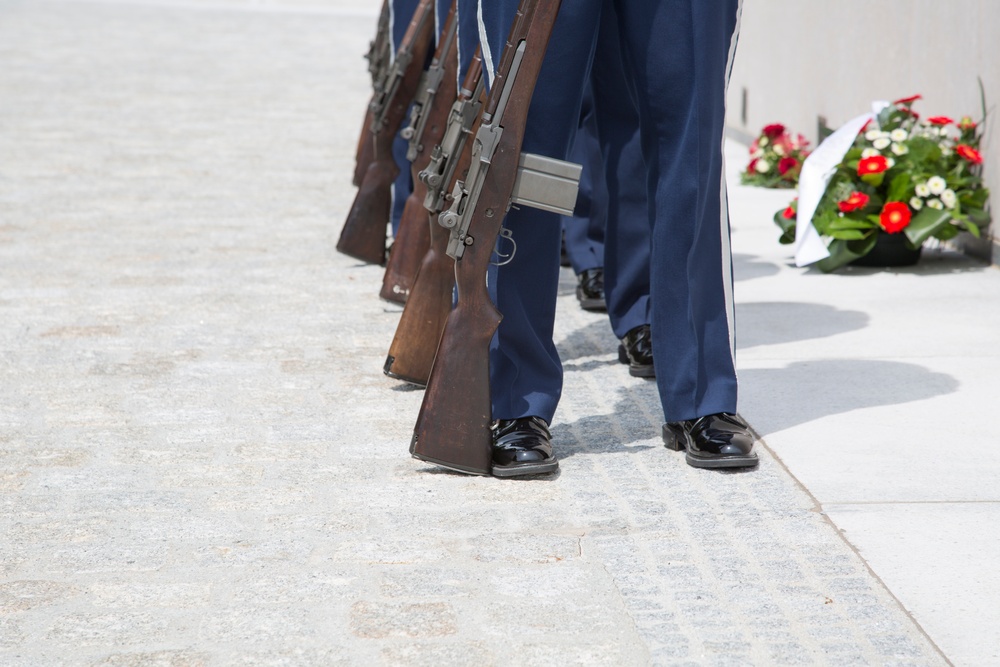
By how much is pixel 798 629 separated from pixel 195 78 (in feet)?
40.8

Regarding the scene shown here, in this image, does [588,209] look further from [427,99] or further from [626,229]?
[626,229]

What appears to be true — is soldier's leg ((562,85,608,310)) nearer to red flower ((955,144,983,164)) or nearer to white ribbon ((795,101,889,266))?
white ribbon ((795,101,889,266))

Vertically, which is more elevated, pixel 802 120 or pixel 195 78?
pixel 802 120

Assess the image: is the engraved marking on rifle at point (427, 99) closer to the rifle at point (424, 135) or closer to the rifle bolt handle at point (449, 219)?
the rifle at point (424, 135)

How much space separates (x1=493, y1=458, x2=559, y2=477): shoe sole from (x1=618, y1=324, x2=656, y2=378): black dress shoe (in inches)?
38.5

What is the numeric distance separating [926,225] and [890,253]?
0.21 m

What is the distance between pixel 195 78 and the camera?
14008 millimetres

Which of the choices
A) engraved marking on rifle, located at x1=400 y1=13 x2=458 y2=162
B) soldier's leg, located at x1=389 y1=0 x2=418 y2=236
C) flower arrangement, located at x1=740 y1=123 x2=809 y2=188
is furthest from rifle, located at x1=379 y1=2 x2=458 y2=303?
flower arrangement, located at x1=740 y1=123 x2=809 y2=188

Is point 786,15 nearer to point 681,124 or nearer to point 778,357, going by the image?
point 778,357

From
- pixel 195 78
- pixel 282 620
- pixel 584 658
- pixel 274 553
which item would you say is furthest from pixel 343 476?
pixel 195 78

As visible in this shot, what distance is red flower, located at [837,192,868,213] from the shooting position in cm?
569

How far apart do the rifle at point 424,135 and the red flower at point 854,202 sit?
1.85 metres

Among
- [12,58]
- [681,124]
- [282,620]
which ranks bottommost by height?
[12,58]

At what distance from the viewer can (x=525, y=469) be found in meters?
3.34
